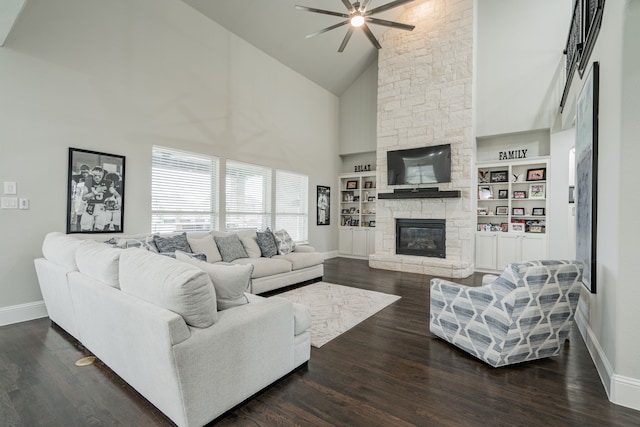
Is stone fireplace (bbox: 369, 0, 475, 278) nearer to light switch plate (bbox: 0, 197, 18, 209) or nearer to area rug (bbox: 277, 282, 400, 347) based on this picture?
area rug (bbox: 277, 282, 400, 347)

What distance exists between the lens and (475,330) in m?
2.53

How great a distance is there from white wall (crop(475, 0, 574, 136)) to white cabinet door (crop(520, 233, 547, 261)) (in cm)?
210

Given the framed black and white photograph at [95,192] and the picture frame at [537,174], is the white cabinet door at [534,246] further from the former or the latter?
the framed black and white photograph at [95,192]

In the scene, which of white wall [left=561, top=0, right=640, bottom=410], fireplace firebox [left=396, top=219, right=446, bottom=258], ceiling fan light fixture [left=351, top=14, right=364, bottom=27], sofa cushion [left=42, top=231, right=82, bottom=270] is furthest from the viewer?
fireplace firebox [left=396, top=219, right=446, bottom=258]

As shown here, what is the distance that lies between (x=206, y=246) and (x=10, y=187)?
217cm

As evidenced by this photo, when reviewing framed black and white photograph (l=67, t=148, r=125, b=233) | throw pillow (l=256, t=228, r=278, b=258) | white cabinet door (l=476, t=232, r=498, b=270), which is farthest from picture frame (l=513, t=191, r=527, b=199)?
framed black and white photograph (l=67, t=148, r=125, b=233)

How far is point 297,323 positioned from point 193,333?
0.88m

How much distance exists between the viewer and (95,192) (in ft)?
12.5

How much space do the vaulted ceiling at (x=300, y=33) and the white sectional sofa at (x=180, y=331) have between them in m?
4.67

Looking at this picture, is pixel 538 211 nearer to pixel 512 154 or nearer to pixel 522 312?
pixel 512 154

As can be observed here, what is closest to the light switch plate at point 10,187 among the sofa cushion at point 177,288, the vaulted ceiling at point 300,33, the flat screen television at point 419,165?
the sofa cushion at point 177,288

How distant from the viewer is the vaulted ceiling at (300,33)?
5230mm

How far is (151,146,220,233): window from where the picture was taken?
457 cm

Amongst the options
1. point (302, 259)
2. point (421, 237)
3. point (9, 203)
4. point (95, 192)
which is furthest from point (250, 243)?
point (421, 237)
